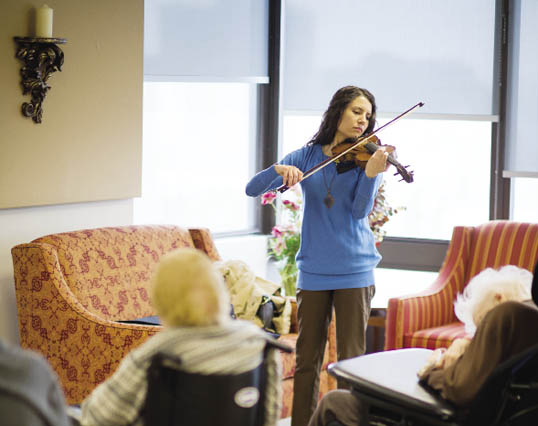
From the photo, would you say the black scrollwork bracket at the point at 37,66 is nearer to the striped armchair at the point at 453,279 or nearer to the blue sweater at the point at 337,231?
the blue sweater at the point at 337,231

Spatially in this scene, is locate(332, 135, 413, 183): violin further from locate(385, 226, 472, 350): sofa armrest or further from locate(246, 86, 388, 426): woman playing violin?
locate(385, 226, 472, 350): sofa armrest

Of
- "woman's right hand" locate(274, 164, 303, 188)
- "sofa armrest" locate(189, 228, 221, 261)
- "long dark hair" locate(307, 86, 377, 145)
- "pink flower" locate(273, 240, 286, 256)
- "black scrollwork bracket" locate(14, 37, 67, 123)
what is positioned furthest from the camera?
"pink flower" locate(273, 240, 286, 256)

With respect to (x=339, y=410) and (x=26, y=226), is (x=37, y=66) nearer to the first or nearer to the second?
(x=26, y=226)

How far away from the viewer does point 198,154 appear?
4.73m

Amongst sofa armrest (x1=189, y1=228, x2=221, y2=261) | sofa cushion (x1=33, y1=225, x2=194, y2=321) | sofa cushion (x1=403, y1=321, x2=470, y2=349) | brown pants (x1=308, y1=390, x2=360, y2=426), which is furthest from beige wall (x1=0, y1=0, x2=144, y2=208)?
brown pants (x1=308, y1=390, x2=360, y2=426)

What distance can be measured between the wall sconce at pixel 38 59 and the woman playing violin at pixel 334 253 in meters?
1.03

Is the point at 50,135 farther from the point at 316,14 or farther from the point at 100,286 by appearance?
the point at 316,14

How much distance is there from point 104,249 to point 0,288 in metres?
0.45

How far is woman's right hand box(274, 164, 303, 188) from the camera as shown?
2.96 m

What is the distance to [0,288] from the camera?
11.0ft

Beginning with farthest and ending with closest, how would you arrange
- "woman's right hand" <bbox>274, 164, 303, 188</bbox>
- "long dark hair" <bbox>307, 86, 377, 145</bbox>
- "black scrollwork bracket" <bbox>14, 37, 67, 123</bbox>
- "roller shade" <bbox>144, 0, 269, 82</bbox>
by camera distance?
"roller shade" <bbox>144, 0, 269, 82</bbox>, "black scrollwork bracket" <bbox>14, 37, 67, 123</bbox>, "long dark hair" <bbox>307, 86, 377, 145</bbox>, "woman's right hand" <bbox>274, 164, 303, 188</bbox>

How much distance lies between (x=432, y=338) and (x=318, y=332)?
34.8 inches

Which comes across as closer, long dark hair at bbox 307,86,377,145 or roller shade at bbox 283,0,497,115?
long dark hair at bbox 307,86,377,145

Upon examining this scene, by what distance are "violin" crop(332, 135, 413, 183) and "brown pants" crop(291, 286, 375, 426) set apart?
1.48 feet
